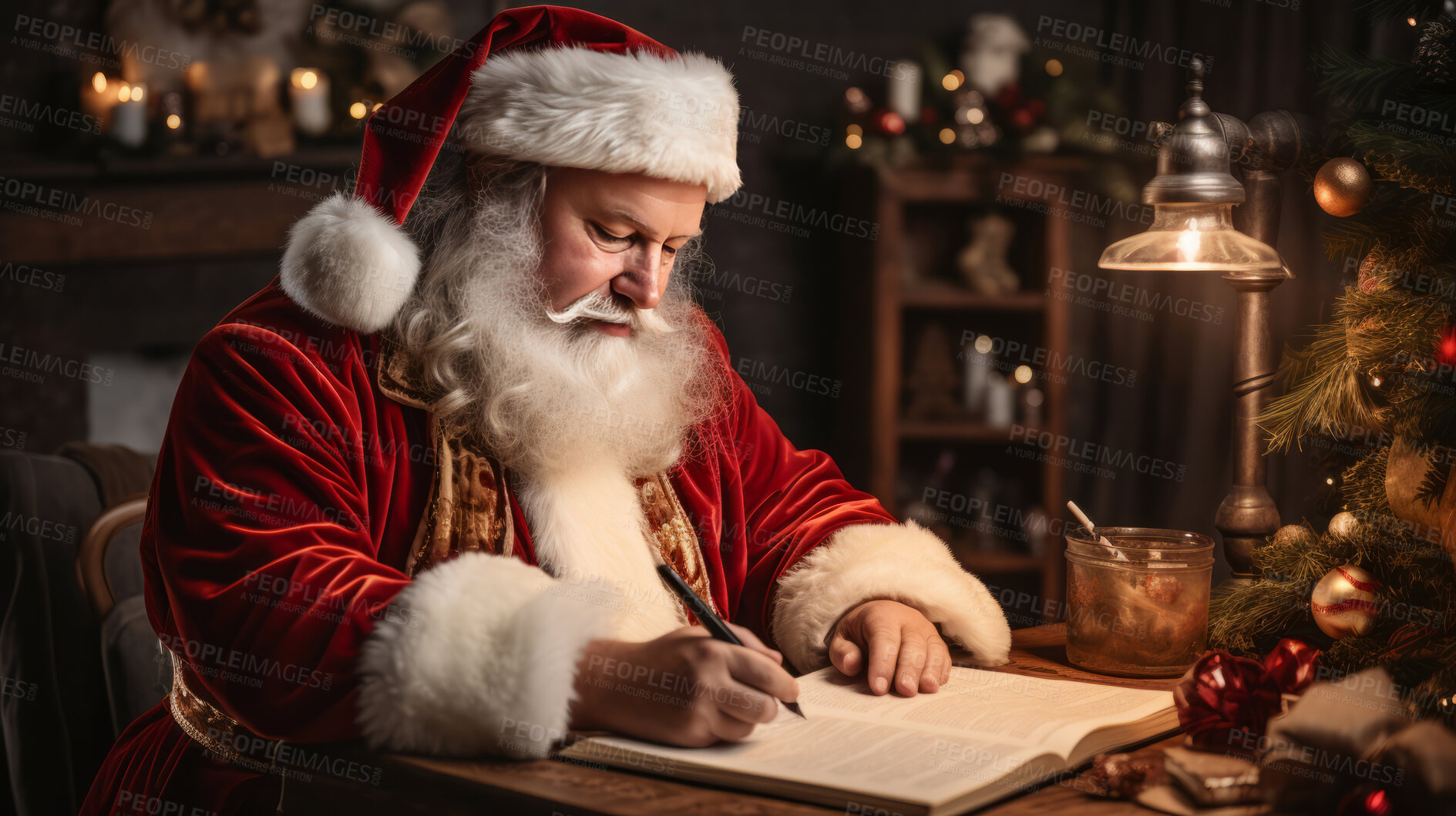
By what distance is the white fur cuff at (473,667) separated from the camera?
1.11m

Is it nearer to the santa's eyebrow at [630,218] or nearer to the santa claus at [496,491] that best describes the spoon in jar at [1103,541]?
the santa claus at [496,491]

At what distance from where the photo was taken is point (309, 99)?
11.8ft

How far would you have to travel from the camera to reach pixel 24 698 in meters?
2.21

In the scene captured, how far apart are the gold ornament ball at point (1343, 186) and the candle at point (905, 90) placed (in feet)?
8.89

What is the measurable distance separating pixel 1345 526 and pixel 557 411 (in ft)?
3.47

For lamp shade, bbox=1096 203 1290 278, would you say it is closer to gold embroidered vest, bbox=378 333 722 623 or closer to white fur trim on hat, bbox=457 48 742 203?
white fur trim on hat, bbox=457 48 742 203

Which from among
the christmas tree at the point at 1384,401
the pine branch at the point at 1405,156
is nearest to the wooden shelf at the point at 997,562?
the christmas tree at the point at 1384,401

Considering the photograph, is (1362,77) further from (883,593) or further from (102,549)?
(102,549)

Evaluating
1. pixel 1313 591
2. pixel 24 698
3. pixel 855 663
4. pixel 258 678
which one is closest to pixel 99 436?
pixel 24 698

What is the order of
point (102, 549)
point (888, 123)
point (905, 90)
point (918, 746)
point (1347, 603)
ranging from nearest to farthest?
1. point (918, 746)
2. point (1347, 603)
3. point (102, 549)
4. point (888, 123)
5. point (905, 90)

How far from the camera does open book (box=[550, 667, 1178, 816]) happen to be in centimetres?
99

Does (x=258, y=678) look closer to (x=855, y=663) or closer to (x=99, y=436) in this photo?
(x=855, y=663)

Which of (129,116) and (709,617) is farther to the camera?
(129,116)

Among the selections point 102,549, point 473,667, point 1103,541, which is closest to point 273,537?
point 473,667
